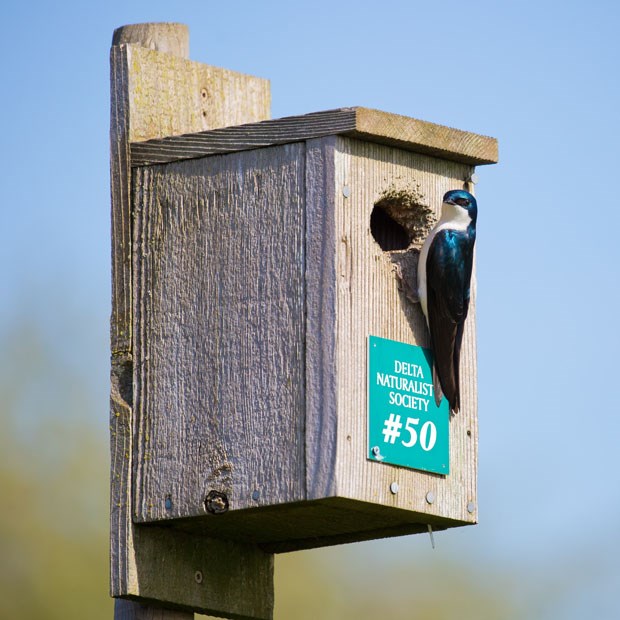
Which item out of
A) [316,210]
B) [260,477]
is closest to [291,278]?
[316,210]

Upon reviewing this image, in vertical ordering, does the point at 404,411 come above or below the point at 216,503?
above

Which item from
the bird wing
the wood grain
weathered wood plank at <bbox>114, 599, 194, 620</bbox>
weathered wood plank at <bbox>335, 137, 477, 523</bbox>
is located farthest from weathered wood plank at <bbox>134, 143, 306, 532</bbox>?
the bird wing

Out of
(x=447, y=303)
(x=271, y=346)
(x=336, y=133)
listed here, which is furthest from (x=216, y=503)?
(x=336, y=133)

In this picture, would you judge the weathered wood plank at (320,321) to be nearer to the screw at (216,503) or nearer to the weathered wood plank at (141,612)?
the screw at (216,503)

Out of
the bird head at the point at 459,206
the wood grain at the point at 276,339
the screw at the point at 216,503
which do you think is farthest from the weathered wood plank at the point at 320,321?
the bird head at the point at 459,206

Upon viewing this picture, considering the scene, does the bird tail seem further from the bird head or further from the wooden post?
the wooden post

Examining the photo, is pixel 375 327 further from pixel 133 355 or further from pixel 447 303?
pixel 133 355

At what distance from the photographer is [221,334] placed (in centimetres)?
539

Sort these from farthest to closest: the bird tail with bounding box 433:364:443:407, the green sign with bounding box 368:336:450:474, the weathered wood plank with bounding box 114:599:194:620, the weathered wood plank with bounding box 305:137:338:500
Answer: the weathered wood plank with bounding box 114:599:194:620 → the bird tail with bounding box 433:364:443:407 → the green sign with bounding box 368:336:450:474 → the weathered wood plank with bounding box 305:137:338:500

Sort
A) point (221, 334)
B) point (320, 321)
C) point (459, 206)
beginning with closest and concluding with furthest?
1. point (320, 321)
2. point (221, 334)
3. point (459, 206)

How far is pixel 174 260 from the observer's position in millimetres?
5527

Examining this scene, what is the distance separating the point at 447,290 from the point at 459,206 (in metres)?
0.23

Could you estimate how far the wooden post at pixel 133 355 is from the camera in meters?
5.48

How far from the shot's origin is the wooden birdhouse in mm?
5230
